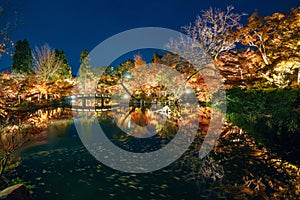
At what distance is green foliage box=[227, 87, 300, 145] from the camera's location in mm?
9398

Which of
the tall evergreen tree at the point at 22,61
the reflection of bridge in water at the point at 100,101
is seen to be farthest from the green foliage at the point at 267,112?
the tall evergreen tree at the point at 22,61

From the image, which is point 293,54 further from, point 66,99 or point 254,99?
point 66,99

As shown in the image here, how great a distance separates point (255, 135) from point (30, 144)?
8.98 m

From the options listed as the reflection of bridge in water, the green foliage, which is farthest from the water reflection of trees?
the reflection of bridge in water

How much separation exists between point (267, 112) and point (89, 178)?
915cm

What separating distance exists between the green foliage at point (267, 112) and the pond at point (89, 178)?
202 inches

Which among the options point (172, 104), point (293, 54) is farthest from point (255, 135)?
point (172, 104)

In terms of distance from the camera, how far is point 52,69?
29.8 meters

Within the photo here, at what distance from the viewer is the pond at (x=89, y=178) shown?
4957 mm

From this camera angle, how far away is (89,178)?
582cm

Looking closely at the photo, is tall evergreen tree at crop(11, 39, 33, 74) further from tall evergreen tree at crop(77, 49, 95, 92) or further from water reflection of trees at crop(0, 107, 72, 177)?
water reflection of trees at crop(0, 107, 72, 177)

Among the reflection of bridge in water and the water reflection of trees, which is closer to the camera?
the water reflection of trees

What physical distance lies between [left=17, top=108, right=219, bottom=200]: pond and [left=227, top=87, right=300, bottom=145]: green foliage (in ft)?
16.9

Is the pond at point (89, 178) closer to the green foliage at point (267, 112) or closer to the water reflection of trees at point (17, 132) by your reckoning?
the water reflection of trees at point (17, 132)
